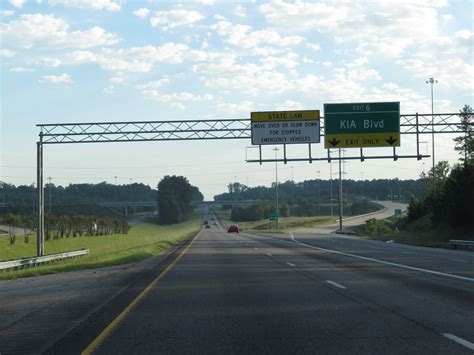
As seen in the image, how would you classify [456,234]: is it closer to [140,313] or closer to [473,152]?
[473,152]

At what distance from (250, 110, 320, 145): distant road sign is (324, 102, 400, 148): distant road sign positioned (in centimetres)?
156

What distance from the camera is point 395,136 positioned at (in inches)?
1414

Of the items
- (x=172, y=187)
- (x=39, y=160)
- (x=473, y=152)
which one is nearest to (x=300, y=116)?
(x=39, y=160)

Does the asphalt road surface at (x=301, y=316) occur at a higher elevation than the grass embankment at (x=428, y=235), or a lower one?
higher

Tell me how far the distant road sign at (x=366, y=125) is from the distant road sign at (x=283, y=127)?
61.3 inches

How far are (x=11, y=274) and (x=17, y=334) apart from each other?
1510cm

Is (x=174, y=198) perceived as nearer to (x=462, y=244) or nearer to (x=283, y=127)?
(x=462, y=244)

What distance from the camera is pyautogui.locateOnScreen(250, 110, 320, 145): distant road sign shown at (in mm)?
36875

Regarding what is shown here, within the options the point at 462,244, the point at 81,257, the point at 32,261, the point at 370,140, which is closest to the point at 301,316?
the point at 32,261

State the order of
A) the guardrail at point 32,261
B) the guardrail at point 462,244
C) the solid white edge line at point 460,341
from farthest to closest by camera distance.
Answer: the guardrail at point 462,244 < the guardrail at point 32,261 < the solid white edge line at point 460,341

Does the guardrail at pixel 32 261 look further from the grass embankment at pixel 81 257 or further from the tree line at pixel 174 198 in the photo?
the tree line at pixel 174 198

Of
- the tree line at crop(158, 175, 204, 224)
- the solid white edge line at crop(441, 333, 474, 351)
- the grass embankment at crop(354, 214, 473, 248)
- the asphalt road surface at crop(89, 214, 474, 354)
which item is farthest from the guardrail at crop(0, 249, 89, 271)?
the tree line at crop(158, 175, 204, 224)

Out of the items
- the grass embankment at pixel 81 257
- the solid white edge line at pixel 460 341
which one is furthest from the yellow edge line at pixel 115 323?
the grass embankment at pixel 81 257

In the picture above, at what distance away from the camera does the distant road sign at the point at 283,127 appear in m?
36.9
